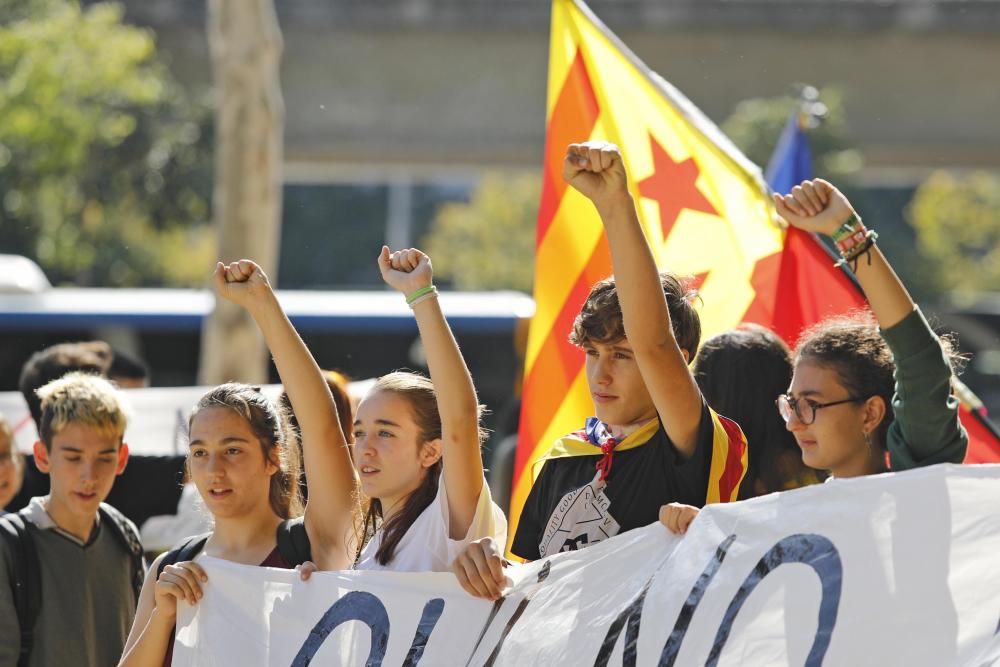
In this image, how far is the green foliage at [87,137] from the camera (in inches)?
693

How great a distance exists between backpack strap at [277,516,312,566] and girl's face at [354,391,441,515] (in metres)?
0.21

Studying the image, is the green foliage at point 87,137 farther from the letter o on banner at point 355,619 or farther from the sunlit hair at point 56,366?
the letter o on banner at point 355,619

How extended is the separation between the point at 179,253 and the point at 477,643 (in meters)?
31.8

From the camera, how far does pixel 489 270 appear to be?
3794cm

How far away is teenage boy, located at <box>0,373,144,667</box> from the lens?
13.8 ft

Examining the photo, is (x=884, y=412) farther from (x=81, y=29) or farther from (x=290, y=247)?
(x=290, y=247)

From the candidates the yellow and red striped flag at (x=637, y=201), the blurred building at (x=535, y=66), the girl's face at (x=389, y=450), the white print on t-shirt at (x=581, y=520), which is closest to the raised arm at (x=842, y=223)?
the white print on t-shirt at (x=581, y=520)

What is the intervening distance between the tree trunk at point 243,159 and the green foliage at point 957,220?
26159 millimetres

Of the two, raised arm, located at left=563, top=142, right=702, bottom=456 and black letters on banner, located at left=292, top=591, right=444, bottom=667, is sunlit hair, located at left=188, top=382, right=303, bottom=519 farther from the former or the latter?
raised arm, located at left=563, top=142, right=702, bottom=456

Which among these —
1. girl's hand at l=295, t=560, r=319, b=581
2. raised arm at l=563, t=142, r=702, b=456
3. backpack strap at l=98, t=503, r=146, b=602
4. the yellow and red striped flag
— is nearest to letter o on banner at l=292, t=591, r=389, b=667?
girl's hand at l=295, t=560, r=319, b=581

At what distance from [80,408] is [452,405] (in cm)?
159

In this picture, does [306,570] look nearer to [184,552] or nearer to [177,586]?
[177,586]

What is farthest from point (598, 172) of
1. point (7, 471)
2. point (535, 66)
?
point (535, 66)

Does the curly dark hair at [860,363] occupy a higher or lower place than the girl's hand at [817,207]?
lower
